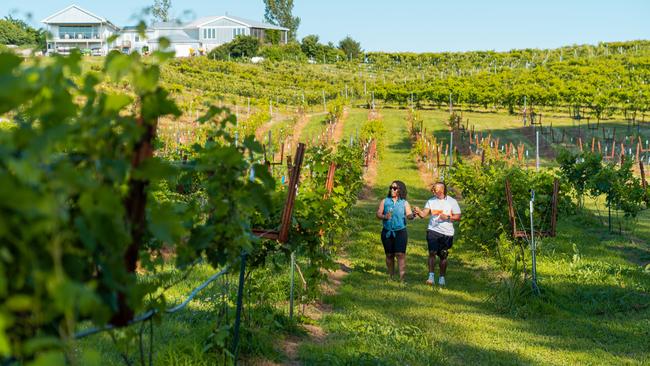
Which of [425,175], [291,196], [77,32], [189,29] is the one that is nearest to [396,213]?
[291,196]

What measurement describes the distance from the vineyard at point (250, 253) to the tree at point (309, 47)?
54.4 metres

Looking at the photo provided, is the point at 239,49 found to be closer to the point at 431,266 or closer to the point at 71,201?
the point at 431,266

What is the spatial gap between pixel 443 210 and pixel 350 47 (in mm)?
77919

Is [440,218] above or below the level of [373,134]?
above

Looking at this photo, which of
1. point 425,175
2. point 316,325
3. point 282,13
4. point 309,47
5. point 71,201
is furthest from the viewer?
point 282,13

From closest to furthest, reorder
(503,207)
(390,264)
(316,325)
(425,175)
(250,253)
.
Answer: (250,253)
(316,325)
(390,264)
(503,207)
(425,175)

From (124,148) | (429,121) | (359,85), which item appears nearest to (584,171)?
(124,148)

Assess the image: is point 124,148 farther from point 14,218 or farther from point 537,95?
point 537,95

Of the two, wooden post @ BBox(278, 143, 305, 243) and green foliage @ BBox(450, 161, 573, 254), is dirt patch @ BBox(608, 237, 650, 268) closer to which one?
green foliage @ BBox(450, 161, 573, 254)

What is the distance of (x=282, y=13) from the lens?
10831 cm

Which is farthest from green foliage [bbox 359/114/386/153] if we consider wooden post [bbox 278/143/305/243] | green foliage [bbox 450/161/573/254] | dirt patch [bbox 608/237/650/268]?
wooden post [bbox 278/143/305/243]

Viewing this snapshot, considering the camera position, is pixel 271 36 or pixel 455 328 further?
pixel 271 36

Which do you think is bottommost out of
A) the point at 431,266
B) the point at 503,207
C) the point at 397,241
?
the point at 431,266

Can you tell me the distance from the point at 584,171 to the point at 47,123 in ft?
50.5
